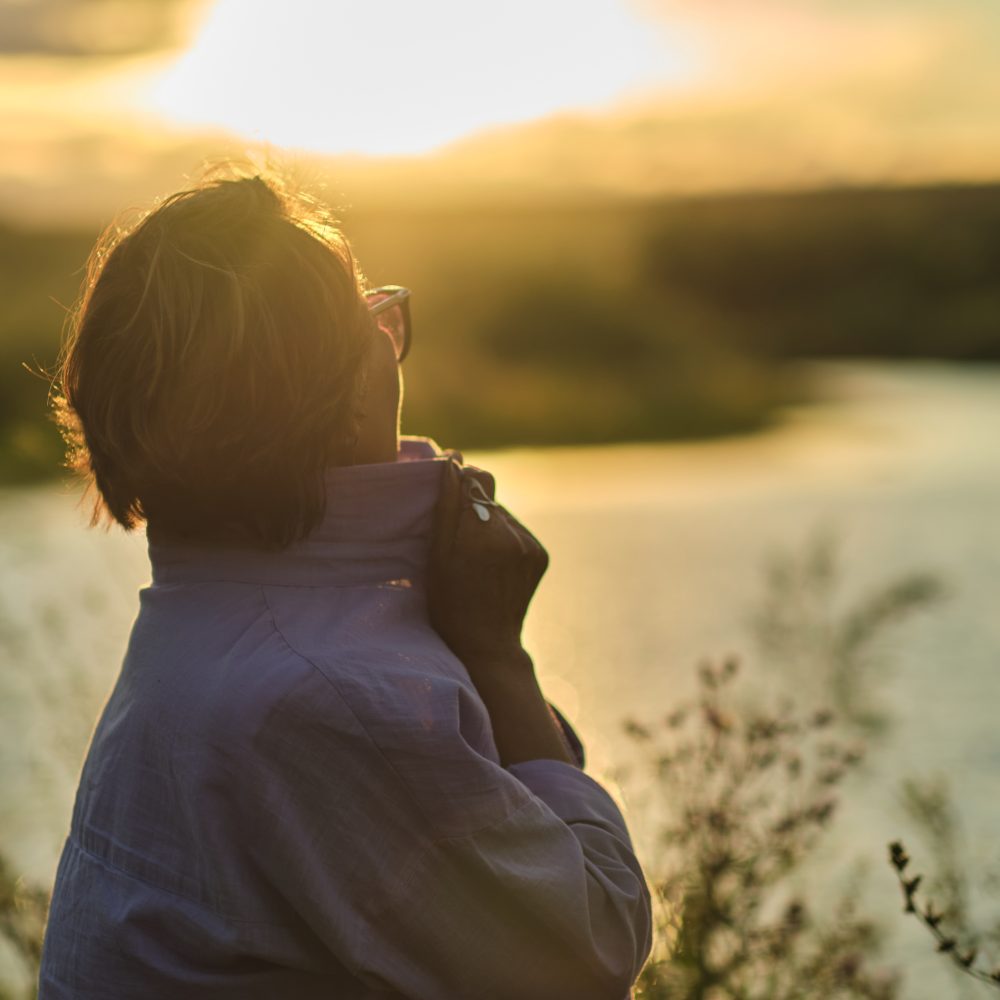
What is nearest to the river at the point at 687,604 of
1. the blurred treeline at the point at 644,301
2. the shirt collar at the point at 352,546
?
the shirt collar at the point at 352,546

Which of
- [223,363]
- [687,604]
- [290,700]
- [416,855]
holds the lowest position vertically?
[687,604]

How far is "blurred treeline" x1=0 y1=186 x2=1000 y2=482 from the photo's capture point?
1627 cm

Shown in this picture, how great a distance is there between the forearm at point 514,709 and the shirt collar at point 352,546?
4.6 inches

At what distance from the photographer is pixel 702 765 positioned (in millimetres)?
2465

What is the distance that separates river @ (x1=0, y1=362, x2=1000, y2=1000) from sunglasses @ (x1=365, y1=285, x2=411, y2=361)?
0.46 m

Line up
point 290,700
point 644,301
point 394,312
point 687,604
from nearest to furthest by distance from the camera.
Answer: point 290,700 → point 394,312 → point 687,604 → point 644,301

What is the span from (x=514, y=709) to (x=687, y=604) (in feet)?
18.1

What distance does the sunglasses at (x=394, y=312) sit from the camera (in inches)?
51.2

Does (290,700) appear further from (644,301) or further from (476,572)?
(644,301)

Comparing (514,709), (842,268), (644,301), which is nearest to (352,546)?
(514,709)

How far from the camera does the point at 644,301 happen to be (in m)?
30.6

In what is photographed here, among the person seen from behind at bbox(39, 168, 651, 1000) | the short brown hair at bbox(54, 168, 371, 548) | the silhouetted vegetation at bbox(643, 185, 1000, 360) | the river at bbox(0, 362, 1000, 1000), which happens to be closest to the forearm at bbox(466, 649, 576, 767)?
the person seen from behind at bbox(39, 168, 651, 1000)

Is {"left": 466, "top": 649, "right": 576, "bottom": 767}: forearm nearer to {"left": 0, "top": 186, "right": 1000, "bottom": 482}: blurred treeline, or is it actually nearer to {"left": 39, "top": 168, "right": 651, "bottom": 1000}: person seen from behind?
{"left": 39, "top": 168, "right": 651, "bottom": 1000}: person seen from behind

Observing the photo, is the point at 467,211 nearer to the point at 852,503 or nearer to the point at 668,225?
the point at 668,225
